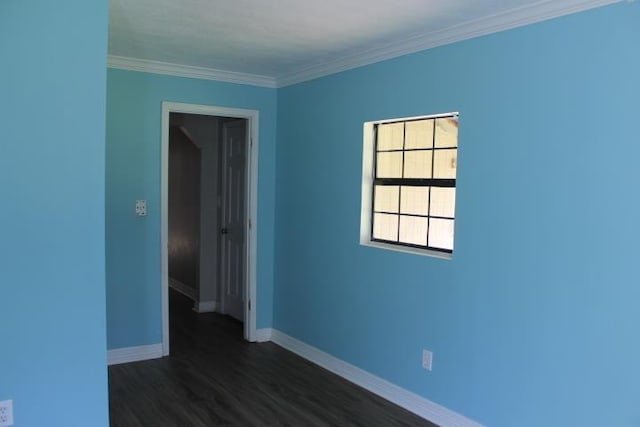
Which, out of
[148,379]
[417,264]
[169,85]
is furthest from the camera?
[169,85]

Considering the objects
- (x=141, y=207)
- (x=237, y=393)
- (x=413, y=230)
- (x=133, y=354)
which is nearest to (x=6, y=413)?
(x=237, y=393)

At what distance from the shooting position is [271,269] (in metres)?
5.07

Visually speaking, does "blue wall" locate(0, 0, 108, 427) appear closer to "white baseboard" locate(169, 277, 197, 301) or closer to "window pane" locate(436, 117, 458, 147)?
"window pane" locate(436, 117, 458, 147)

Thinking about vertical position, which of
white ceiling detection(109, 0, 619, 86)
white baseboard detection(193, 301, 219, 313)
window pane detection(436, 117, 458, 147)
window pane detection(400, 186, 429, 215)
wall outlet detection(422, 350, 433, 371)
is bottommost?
white baseboard detection(193, 301, 219, 313)

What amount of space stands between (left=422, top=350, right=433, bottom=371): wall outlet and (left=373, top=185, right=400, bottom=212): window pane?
1.05 m

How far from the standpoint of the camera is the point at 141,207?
4.38 m

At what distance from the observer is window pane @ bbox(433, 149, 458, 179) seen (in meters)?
3.39

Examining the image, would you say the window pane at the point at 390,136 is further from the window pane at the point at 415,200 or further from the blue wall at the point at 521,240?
the window pane at the point at 415,200

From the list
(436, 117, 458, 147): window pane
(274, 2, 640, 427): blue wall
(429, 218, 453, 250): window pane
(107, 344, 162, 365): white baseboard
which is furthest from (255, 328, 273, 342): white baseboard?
(436, 117, 458, 147): window pane

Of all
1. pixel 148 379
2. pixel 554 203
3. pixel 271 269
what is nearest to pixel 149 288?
pixel 148 379

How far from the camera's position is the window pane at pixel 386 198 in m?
3.87

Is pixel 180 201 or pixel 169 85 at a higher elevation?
pixel 169 85

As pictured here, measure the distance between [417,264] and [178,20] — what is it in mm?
2169

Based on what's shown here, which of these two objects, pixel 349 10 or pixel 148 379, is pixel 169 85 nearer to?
pixel 349 10
